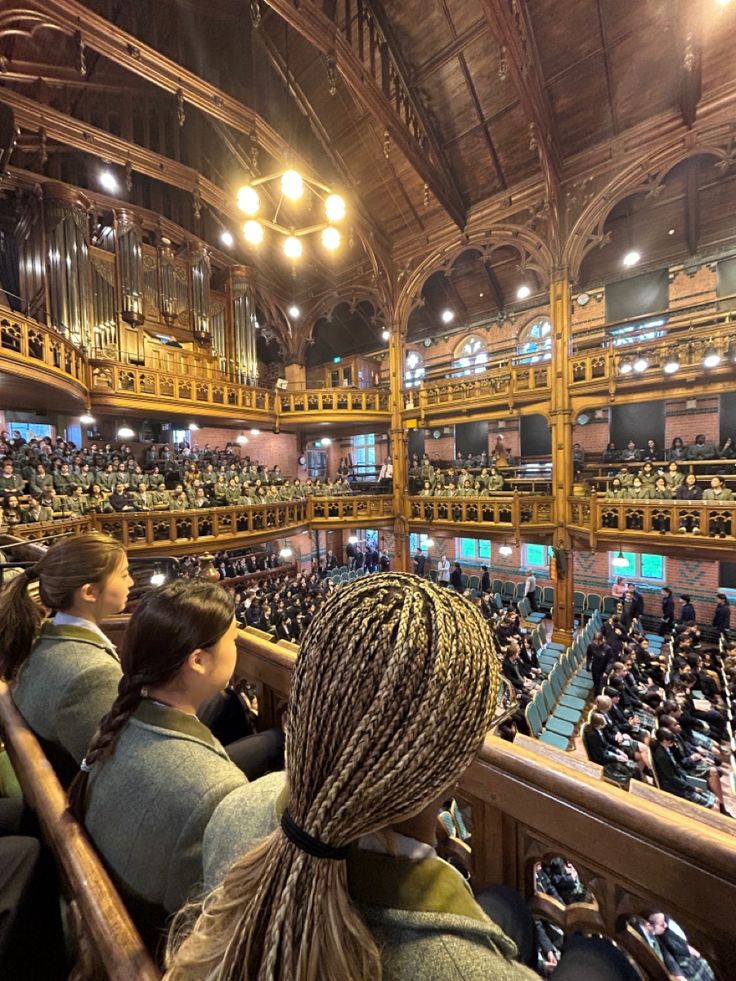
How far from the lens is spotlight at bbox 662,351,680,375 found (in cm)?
902

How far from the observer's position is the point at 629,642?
8.62m

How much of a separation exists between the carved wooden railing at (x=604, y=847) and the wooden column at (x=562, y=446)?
32.6 ft

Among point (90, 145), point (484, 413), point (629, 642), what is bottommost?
point (629, 642)

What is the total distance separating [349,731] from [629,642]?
396 inches

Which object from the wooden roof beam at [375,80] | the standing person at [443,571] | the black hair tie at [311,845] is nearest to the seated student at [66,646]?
the black hair tie at [311,845]

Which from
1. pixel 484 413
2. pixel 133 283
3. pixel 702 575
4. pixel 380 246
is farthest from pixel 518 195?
pixel 702 575

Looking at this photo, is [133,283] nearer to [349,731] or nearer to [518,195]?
[518,195]

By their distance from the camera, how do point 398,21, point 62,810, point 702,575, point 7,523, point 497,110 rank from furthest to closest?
point 702,575
point 497,110
point 398,21
point 7,523
point 62,810

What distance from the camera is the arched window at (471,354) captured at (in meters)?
14.7

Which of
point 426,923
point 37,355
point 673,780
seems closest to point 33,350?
point 37,355

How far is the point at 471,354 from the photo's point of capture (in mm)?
15008

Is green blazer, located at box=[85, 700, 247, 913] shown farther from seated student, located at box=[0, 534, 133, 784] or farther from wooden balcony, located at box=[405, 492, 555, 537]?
wooden balcony, located at box=[405, 492, 555, 537]

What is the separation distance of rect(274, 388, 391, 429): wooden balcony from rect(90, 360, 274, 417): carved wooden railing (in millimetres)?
521

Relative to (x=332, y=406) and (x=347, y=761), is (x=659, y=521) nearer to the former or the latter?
(x=332, y=406)
